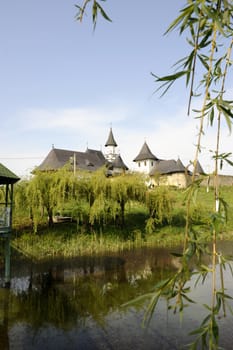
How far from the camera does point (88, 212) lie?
51.5 feet

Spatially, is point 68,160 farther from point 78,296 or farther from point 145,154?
point 78,296

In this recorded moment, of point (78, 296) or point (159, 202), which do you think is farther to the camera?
point (159, 202)

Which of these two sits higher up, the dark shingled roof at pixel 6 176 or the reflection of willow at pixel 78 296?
the dark shingled roof at pixel 6 176

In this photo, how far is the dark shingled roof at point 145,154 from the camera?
145 ft

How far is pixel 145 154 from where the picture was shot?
4469cm

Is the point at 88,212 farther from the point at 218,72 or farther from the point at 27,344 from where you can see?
the point at 218,72

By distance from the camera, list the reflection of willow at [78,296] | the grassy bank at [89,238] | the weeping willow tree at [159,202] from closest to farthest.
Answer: the reflection of willow at [78,296], the grassy bank at [89,238], the weeping willow tree at [159,202]

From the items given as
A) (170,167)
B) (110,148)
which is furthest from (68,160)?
(170,167)

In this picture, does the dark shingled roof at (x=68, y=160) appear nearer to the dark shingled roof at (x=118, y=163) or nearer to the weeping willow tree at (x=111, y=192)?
the dark shingled roof at (x=118, y=163)

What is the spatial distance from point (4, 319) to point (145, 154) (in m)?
39.0

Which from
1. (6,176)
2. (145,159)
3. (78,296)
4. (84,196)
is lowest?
(78,296)

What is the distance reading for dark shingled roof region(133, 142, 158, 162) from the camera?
4407cm

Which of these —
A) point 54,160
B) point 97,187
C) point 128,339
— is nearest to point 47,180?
point 97,187

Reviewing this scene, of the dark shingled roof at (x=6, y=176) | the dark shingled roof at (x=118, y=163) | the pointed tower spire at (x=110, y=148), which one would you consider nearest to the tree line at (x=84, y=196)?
the dark shingled roof at (x=6, y=176)
